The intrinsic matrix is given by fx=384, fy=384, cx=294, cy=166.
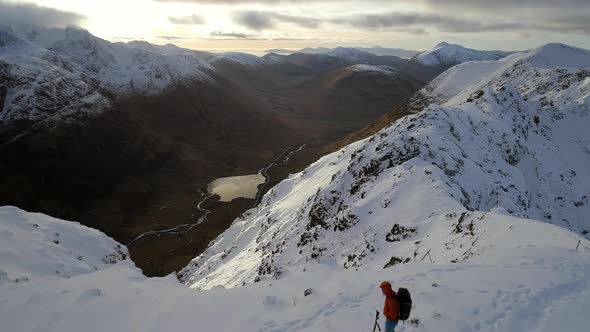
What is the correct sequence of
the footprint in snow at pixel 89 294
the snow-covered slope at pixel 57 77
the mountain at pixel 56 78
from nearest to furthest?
the footprint in snow at pixel 89 294
the mountain at pixel 56 78
the snow-covered slope at pixel 57 77

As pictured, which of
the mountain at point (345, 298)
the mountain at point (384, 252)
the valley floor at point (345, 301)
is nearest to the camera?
the valley floor at point (345, 301)

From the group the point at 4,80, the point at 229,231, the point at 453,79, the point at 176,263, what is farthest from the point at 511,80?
the point at 4,80

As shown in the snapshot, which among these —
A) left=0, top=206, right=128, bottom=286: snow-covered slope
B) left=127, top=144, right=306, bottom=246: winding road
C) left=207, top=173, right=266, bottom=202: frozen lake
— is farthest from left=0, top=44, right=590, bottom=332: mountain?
left=207, top=173, right=266, bottom=202: frozen lake

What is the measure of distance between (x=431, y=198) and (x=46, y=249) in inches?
1244

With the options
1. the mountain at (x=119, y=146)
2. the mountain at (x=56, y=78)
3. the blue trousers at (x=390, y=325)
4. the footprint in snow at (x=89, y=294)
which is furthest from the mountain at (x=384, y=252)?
the mountain at (x=56, y=78)

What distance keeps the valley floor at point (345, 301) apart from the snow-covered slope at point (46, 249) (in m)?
7.02

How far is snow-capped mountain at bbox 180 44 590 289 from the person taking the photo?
2447 cm

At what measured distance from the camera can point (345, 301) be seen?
15.5 m

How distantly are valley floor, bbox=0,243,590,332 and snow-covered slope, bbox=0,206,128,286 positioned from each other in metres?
7.02

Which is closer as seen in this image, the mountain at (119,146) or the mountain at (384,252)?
the mountain at (384,252)

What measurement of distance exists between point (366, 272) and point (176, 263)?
58.4 m

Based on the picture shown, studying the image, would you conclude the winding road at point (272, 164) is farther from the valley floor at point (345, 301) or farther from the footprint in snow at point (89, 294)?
the valley floor at point (345, 301)

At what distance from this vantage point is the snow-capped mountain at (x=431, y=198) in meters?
24.5

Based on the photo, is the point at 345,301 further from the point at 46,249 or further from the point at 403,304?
the point at 46,249
